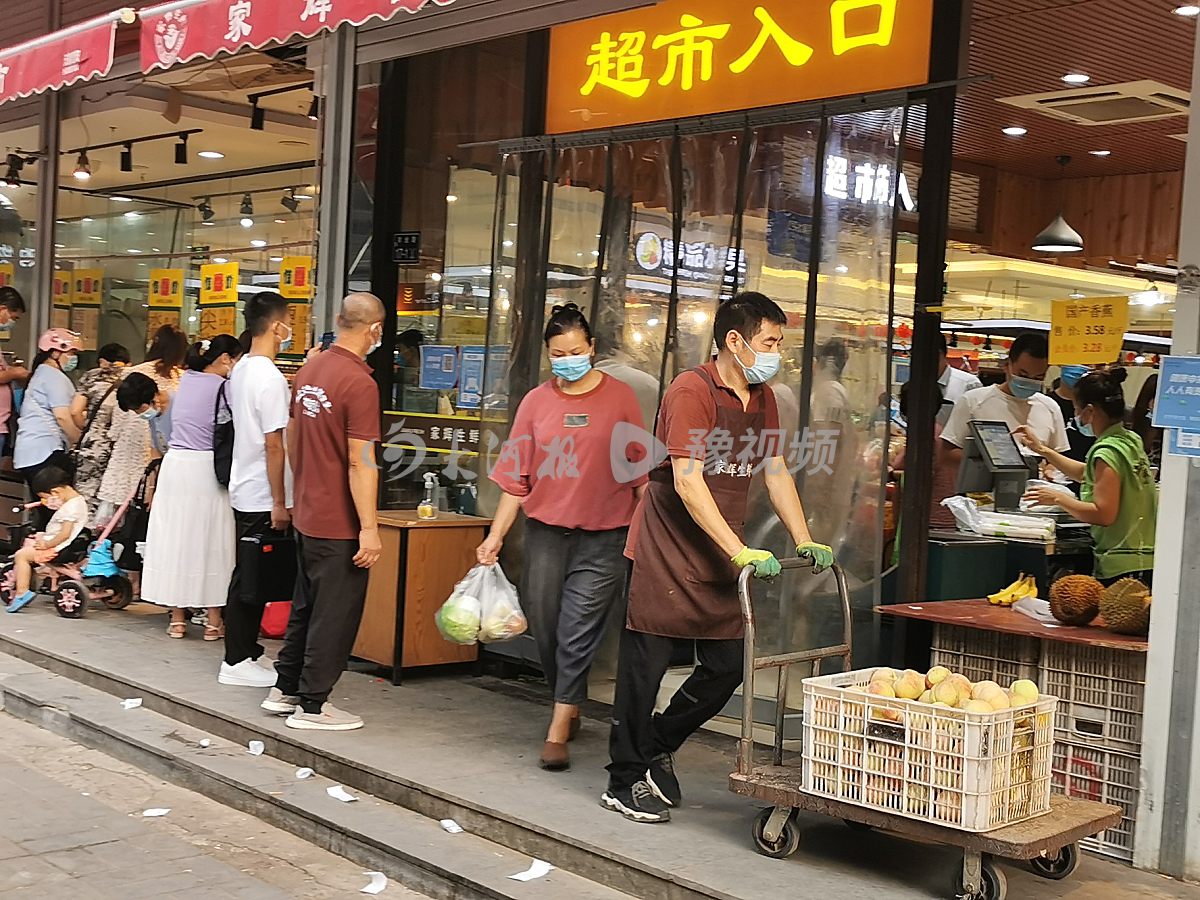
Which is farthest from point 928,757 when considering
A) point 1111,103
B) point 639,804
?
point 1111,103

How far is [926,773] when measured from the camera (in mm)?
4074

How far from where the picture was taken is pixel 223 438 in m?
7.38

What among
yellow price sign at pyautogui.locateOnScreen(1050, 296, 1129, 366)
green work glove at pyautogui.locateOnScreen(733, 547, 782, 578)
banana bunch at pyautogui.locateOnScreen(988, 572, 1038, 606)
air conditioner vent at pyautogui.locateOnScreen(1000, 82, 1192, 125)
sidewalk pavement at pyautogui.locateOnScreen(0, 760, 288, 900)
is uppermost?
air conditioner vent at pyautogui.locateOnScreen(1000, 82, 1192, 125)

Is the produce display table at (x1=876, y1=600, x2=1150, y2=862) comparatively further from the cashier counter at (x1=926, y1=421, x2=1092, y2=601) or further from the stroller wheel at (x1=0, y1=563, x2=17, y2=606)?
the stroller wheel at (x1=0, y1=563, x2=17, y2=606)

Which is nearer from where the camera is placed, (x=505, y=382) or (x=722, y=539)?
(x=722, y=539)

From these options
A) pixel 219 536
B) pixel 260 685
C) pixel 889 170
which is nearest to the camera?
pixel 889 170

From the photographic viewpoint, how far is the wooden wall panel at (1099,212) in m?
10.7

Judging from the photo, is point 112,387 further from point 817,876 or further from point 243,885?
point 817,876

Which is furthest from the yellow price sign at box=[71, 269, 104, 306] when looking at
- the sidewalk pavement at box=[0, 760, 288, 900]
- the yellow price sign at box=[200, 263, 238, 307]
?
the sidewalk pavement at box=[0, 760, 288, 900]

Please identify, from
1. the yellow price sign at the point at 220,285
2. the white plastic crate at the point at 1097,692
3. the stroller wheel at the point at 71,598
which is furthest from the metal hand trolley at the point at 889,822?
the yellow price sign at the point at 220,285

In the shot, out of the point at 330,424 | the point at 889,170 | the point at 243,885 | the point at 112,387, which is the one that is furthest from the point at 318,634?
the point at 112,387

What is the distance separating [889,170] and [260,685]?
12.9 feet

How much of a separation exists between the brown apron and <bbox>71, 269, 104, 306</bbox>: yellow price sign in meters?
10.1

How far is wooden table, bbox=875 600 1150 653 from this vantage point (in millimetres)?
4738
